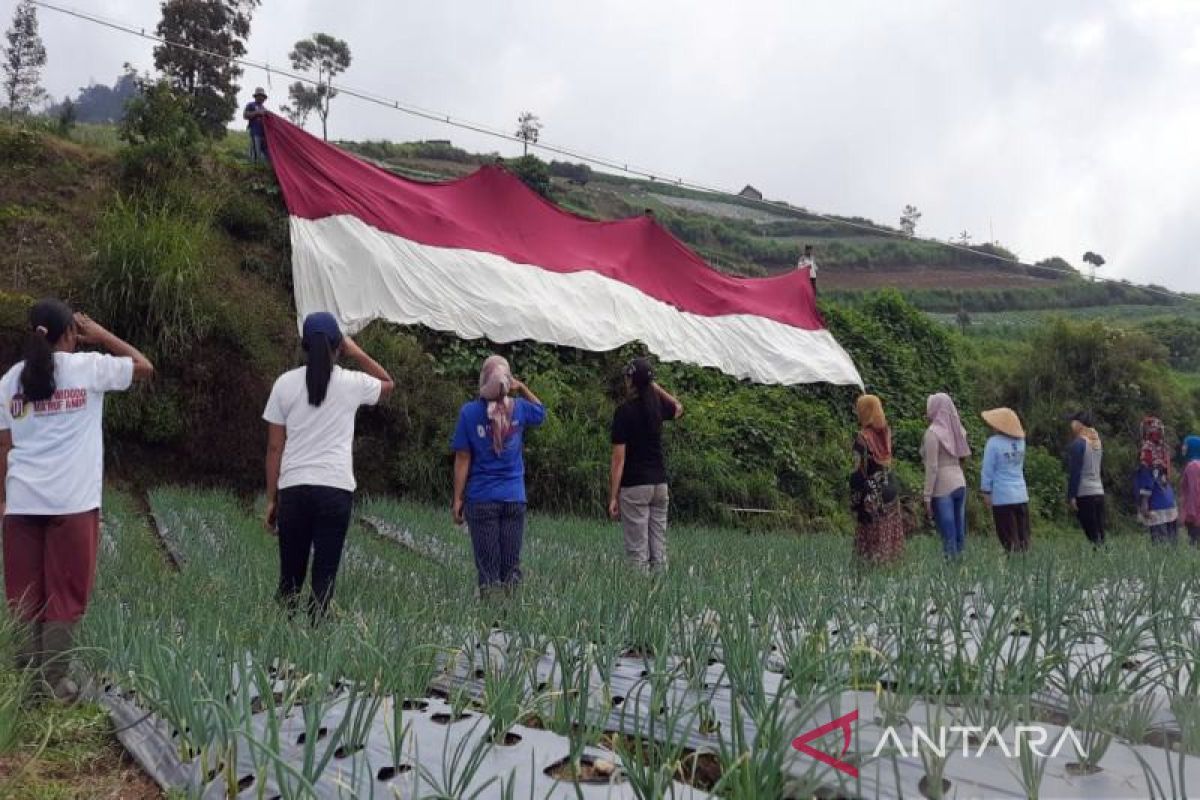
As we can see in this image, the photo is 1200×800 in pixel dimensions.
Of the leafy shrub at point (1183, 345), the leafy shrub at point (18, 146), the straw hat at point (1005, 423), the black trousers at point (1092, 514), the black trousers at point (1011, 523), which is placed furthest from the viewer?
the leafy shrub at point (1183, 345)

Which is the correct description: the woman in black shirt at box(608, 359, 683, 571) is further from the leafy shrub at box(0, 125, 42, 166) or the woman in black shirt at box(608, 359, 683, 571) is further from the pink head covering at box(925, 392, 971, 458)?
the leafy shrub at box(0, 125, 42, 166)

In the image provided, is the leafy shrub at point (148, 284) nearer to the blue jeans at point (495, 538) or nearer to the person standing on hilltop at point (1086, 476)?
the blue jeans at point (495, 538)

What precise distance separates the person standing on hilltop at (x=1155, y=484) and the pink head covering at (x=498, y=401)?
615 centimetres

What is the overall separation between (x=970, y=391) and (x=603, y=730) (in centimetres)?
1861

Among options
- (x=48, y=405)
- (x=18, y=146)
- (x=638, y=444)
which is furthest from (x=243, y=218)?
(x=48, y=405)

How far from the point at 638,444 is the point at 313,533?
1.92 metres

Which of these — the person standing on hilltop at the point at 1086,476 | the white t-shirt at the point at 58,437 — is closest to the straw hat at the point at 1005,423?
the person standing on hilltop at the point at 1086,476

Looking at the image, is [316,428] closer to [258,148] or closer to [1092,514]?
[1092,514]

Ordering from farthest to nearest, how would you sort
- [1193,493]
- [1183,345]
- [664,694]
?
[1183,345] < [1193,493] < [664,694]

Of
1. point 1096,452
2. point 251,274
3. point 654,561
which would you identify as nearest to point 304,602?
point 654,561

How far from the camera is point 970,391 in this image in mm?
18906

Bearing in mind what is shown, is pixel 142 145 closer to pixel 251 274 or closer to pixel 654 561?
pixel 251 274

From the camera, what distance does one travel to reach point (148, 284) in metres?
9.15

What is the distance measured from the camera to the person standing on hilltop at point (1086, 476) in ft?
22.8
